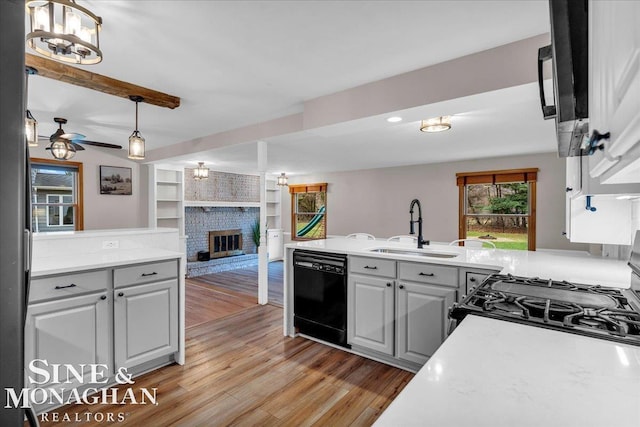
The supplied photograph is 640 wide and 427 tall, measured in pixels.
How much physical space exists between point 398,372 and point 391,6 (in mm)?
2494

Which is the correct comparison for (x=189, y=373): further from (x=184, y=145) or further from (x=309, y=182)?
(x=309, y=182)

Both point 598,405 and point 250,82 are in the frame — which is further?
point 250,82

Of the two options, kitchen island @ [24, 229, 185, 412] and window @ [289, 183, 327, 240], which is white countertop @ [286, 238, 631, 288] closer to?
kitchen island @ [24, 229, 185, 412]

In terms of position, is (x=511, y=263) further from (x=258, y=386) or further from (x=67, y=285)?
(x=67, y=285)

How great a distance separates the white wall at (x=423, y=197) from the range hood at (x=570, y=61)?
5135mm

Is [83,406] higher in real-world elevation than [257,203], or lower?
lower

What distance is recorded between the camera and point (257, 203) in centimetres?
803

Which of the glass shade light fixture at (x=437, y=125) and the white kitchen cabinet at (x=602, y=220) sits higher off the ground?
the glass shade light fixture at (x=437, y=125)

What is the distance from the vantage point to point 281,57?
86.2 inches

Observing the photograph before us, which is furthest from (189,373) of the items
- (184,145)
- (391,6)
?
(184,145)

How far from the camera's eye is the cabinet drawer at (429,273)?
7.37ft

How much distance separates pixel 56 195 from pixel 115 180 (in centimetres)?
86

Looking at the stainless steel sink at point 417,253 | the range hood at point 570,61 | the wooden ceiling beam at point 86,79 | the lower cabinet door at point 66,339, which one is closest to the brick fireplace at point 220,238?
the wooden ceiling beam at point 86,79

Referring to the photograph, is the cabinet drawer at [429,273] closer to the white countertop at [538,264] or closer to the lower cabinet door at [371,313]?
the white countertop at [538,264]
